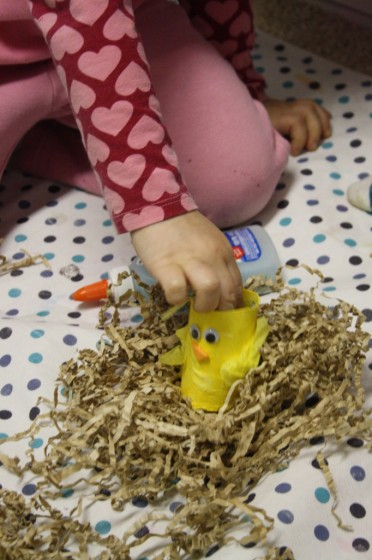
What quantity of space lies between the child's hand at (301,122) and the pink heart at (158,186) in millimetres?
348

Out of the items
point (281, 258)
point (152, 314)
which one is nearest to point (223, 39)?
point (281, 258)

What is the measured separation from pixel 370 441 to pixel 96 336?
273mm

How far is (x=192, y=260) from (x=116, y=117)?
0.16m

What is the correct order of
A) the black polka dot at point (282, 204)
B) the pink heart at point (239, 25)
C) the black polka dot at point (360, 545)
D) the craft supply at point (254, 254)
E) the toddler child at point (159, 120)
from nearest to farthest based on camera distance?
the black polka dot at point (360, 545), the toddler child at point (159, 120), the craft supply at point (254, 254), the black polka dot at point (282, 204), the pink heart at point (239, 25)

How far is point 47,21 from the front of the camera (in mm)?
709

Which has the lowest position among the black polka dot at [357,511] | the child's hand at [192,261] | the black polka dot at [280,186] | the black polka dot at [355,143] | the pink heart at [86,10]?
the black polka dot at [357,511]

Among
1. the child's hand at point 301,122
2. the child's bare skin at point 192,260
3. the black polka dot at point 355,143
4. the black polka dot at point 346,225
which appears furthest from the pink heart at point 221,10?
the child's bare skin at point 192,260

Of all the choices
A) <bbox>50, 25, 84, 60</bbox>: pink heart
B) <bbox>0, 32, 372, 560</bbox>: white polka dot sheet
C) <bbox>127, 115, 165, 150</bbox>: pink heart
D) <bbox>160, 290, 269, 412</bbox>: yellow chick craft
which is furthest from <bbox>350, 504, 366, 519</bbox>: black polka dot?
<bbox>50, 25, 84, 60</bbox>: pink heart

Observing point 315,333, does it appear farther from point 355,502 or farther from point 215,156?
point 215,156

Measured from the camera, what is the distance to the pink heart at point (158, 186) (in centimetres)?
68

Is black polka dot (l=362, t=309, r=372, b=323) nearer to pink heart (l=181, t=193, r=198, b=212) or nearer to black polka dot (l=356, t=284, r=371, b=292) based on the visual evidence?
black polka dot (l=356, t=284, r=371, b=292)

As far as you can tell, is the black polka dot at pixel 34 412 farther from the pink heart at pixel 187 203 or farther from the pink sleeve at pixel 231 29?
the pink sleeve at pixel 231 29

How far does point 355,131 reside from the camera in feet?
3.32

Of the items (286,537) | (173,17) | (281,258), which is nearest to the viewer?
(286,537)
